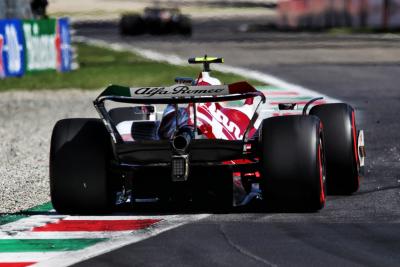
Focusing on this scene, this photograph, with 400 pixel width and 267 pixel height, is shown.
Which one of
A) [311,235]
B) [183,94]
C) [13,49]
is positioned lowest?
[13,49]

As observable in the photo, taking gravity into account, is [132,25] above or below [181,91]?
below

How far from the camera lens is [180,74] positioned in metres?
28.6

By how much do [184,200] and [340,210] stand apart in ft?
3.72

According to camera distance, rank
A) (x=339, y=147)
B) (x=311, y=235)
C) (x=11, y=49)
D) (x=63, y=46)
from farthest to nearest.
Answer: (x=63, y=46) → (x=11, y=49) → (x=339, y=147) → (x=311, y=235)

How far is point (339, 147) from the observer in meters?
10.3

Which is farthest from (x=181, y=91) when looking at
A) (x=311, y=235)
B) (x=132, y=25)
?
(x=132, y=25)

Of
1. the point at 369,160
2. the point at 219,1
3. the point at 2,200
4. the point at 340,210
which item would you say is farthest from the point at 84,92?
the point at 219,1

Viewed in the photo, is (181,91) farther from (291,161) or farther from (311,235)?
(311,235)

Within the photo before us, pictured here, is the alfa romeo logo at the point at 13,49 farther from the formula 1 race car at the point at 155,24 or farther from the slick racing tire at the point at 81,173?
the formula 1 race car at the point at 155,24

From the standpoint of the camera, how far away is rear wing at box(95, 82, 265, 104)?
30.5 ft

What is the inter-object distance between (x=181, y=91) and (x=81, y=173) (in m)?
0.91

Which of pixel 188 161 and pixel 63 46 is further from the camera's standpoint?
pixel 63 46

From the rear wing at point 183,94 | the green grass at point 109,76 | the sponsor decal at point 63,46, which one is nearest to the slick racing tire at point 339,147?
the rear wing at point 183,94

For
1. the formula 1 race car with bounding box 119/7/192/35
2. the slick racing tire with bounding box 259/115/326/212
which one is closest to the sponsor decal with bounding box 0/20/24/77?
the slick racing tire with bounding box 259/115/326/212
